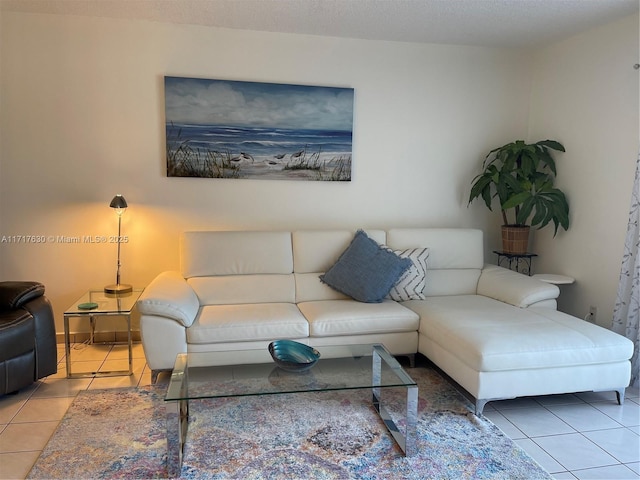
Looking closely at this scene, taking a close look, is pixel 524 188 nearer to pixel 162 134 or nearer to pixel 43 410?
pixel 162 134

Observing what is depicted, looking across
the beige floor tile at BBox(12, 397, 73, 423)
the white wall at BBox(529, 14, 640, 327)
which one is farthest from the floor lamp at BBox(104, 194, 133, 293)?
the white wall at BBox(529, 14, 640, 327)

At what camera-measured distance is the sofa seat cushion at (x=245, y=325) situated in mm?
2877

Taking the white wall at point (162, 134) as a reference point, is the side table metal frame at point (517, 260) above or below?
below

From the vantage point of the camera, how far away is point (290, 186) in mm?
3859

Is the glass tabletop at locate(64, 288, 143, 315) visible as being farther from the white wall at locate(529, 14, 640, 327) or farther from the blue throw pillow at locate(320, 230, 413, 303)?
the white wall at locate(529, 14, 640, 327)

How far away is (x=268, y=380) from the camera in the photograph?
223 centimetres

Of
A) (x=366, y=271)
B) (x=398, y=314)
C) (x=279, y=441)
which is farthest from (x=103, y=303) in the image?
(x=398, y=314)

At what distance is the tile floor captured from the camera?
2139mm

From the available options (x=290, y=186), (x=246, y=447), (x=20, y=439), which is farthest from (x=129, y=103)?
(x=246, y=447)

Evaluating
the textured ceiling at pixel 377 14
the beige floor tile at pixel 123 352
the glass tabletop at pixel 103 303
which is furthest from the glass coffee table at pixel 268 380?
the textured ceiling at pixel 377 14

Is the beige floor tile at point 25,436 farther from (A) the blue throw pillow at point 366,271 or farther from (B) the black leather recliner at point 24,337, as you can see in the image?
(A) the blue throw pillow at point 366,271

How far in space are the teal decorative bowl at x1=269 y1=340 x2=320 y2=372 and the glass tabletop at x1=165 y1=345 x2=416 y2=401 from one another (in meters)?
0.03

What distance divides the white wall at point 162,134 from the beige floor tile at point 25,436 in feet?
4.65

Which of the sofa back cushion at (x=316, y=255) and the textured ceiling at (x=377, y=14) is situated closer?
the textured ceiling at (x=377, y=14)
